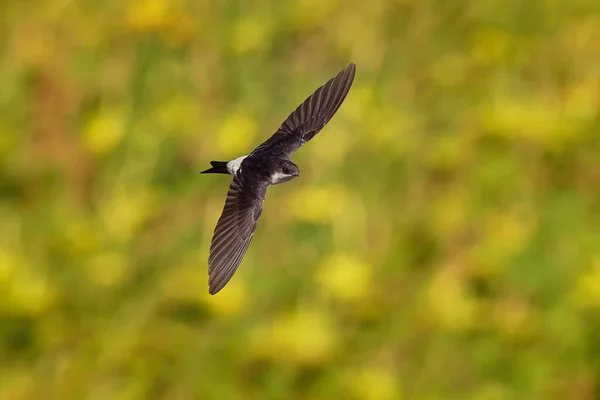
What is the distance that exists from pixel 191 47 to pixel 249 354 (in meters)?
0.97

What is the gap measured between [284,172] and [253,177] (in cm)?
4

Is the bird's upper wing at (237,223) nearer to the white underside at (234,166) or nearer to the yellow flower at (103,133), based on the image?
the white underside at (234,166)

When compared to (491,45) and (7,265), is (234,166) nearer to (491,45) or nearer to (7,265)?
(7,265)

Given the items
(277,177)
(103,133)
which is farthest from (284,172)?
(103,133)

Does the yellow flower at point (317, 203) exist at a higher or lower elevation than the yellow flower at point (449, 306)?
higher

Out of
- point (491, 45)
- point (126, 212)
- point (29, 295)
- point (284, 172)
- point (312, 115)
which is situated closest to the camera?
point (284, 172)

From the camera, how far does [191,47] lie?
85.1 inches

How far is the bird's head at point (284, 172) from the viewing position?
57cm

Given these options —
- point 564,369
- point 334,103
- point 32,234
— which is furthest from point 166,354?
point 334,103

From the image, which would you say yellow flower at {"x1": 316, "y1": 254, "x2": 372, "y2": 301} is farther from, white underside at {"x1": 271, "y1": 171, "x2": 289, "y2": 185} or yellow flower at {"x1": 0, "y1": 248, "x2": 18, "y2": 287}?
white underside at {"x1": 271, "y1": 171, "x2": 289, "y2": 185}

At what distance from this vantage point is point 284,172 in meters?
0.58

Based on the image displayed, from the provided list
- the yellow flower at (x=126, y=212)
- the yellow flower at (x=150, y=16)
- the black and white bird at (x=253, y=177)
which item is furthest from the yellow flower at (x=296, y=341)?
the yellow flower at (x=150, y=16)

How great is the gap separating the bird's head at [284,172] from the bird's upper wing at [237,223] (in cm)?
2

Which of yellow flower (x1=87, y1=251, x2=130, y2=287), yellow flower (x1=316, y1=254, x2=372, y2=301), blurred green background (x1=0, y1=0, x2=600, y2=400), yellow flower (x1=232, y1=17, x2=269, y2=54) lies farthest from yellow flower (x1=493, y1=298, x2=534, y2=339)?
yellow flower (x1=232, y1=17, x2=269, y2=54)
